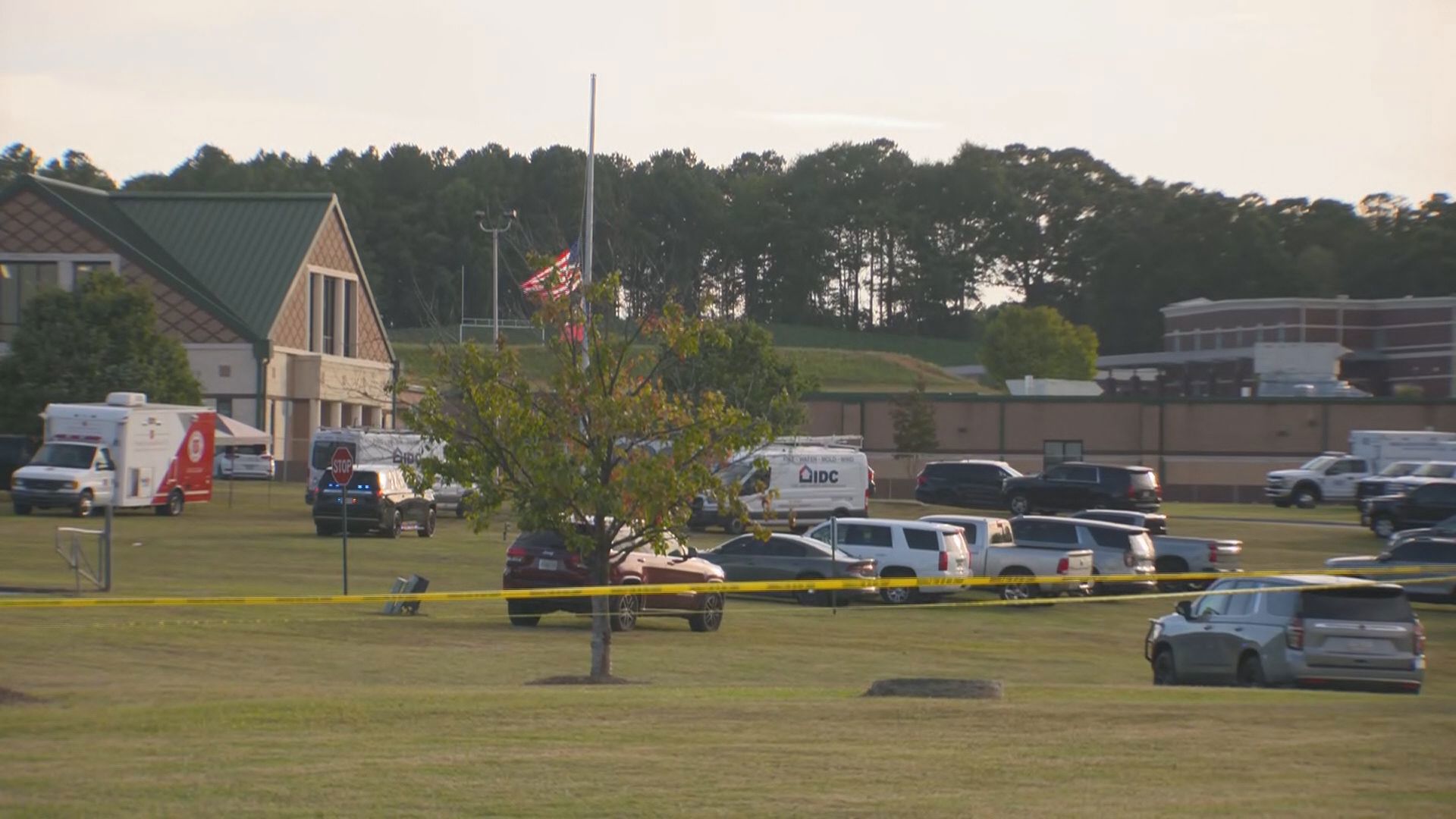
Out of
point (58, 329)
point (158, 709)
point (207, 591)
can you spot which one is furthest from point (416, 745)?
point (58, 329)

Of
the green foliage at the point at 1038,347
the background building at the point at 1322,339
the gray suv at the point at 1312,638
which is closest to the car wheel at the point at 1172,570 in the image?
the gray suv at the point at 1312,638

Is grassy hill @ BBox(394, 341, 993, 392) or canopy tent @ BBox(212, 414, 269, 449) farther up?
grassy hill @ BBox(394, 341, 993, 392)

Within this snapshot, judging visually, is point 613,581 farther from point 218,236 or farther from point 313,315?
point 218,236

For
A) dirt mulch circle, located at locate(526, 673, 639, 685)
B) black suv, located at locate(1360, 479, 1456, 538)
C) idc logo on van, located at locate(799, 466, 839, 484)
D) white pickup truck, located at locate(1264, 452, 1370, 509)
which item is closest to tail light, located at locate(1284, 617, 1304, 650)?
dirt mulch circle, located at locate(526, 673, 639, 685)

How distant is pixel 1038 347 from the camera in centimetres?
11419

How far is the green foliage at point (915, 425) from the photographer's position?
229 ft

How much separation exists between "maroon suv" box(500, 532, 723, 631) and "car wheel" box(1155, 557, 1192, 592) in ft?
42.0

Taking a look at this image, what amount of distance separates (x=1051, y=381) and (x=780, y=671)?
6942 cm

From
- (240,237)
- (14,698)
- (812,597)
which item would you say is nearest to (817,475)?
(812,597)

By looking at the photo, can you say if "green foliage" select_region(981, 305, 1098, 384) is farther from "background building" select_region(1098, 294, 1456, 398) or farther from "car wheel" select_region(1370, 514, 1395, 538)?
"car wheel" select_region(1370, 514, 1395, 538)

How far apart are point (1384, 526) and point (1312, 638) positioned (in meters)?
31.4

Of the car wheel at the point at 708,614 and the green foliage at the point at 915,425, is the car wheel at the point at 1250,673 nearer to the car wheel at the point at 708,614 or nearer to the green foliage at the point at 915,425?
the car wheel at the point at 708,614

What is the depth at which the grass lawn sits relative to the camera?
9641 millimetres

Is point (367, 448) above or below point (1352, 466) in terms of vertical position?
above
